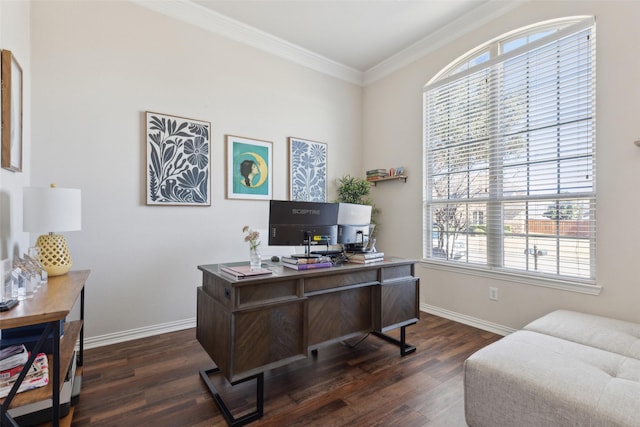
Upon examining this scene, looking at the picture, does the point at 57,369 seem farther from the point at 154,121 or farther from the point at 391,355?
the point at 154,121

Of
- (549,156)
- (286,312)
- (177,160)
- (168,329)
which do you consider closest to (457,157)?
(549,156)

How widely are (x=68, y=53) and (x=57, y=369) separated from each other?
260 centimetres

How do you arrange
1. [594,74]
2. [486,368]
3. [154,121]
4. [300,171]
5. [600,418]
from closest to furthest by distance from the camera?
[600,418]
[486,368]
[594,74]
[154,121]
[300,171]

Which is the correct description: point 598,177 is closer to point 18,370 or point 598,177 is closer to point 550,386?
point 550,386

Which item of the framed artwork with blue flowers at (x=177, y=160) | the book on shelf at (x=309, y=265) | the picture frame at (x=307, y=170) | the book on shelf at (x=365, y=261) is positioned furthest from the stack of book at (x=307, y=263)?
the picture frame at (x=307, y=170)

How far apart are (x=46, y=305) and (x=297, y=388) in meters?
1.45

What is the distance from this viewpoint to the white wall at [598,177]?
221 centimetres

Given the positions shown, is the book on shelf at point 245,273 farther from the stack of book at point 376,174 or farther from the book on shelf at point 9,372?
the stack of book at point 376,174

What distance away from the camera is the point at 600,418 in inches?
45.5

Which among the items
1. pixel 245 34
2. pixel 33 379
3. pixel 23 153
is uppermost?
pixel 245 34

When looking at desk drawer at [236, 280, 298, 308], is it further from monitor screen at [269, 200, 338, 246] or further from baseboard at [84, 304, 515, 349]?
baseboard at [84, 304, 515, 349]

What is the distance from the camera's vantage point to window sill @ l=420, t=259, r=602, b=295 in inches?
94.9

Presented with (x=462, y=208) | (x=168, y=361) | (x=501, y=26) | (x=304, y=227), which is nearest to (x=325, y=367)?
(x=304, y=227)

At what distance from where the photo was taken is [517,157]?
113 inches
